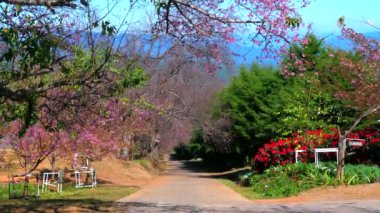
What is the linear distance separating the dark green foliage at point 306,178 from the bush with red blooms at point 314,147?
1.59m

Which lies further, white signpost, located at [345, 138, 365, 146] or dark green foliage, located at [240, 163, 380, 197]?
white signpost, located at [345, 138, 365, 146]

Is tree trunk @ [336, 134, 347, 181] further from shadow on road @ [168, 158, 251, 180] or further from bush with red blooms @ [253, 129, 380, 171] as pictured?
shadow on road @ [168, 158, 251, 180]

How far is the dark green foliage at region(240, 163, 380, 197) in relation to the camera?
787 inches

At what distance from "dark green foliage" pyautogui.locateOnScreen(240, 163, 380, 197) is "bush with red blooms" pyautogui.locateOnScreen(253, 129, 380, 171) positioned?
159 centimetres

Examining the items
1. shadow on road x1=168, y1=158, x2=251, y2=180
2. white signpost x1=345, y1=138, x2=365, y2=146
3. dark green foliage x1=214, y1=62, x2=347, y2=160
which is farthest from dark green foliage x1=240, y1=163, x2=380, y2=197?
shadow on road x1=168, y1=158, x2=251, y2=180

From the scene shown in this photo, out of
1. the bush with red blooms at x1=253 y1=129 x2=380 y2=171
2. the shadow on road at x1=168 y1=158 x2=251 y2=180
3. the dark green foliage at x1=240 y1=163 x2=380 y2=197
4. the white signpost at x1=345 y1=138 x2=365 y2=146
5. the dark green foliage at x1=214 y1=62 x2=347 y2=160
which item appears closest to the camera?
the dark green foliage at x1=240 y1=163 x2=380 y2=197

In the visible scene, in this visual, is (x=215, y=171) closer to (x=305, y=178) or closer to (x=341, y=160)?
(x=305, y=178)

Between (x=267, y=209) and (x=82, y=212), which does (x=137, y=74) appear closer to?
(x=82, y=212)

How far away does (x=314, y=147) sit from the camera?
24625 mm

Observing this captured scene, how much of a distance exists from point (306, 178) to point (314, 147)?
390 centimetres

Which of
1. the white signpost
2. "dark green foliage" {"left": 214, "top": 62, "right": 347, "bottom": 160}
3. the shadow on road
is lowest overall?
the shadow on road

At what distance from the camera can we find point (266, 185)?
22359mm

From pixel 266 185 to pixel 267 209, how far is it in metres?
8.09

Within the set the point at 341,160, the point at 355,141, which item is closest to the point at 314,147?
the point at 355,141
